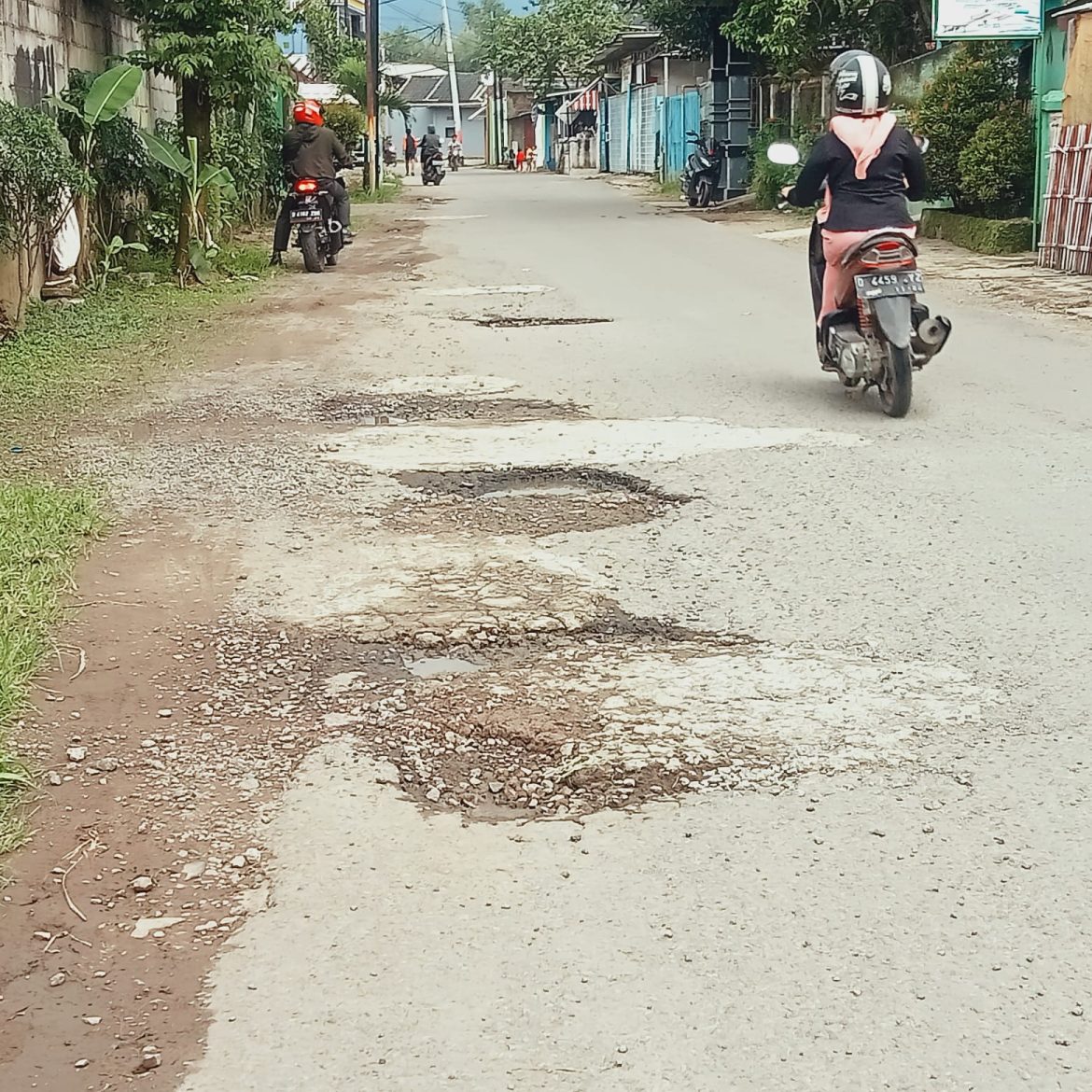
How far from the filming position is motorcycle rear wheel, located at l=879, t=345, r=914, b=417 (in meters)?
7.30

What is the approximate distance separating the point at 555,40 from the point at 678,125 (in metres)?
30.0

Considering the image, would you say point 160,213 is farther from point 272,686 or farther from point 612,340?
point 272,686

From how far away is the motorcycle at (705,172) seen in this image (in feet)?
90.6

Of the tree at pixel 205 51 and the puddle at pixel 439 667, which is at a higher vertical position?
the tree at pixel 205 51

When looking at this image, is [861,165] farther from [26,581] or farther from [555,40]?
[555,40]

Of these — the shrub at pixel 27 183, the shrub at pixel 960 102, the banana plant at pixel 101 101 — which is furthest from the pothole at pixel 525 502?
the shrub at pixel 960 102

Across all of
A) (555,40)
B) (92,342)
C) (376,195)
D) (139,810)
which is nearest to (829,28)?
(376,195)

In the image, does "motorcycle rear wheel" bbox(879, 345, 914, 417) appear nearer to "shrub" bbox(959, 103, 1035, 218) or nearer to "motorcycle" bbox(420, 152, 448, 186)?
"shrub" bbox(959, 103, 1035, 218)

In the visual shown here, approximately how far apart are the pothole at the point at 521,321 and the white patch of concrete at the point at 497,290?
5.35 ft

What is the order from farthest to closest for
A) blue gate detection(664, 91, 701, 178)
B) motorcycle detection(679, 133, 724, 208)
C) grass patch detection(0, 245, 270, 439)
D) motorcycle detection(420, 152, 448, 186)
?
motorcycle detection(420, 152, 448, 186) → blue gate detection(664, 91, 701, 178) → motorcycle detection(679, 133, 724, 208) → grass patch detection(0, 245, 270, 439)

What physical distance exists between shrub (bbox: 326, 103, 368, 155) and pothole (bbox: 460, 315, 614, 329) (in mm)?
17966

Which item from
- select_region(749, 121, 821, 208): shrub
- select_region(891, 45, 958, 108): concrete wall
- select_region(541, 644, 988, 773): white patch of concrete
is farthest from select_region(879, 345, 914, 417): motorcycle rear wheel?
select_region(749, 121, 821, 208): shrub

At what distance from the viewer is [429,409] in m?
7.91

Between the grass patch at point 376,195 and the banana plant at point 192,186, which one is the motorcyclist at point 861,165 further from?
the grass patch at point 376,195
